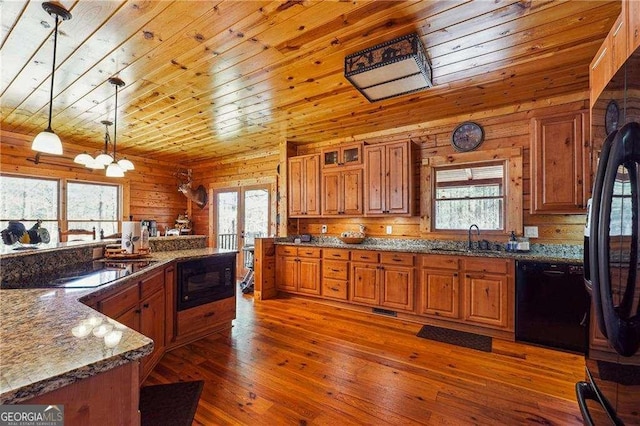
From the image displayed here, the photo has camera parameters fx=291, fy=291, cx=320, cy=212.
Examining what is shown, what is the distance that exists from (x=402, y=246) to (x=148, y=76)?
3544 millimetres

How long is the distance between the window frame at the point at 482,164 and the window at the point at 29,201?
5462mm

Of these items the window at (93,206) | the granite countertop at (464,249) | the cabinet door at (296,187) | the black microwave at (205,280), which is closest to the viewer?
the black microwave at (205,280)

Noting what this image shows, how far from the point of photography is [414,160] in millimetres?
4148

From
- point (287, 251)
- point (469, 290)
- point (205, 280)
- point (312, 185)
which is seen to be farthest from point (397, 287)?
point (205, 280)

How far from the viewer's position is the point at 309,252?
447 centimetres

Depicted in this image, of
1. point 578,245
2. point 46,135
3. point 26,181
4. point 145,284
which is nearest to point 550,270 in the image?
point 578,245

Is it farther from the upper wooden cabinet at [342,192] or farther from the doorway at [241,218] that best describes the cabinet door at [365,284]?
the doorway at [241,218]

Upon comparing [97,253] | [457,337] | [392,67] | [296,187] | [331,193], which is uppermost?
[392,67]

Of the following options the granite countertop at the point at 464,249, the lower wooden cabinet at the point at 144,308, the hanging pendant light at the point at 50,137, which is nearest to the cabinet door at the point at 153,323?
the lower wooden cabinet at the point at 144,308

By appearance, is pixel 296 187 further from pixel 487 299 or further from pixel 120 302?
pixel 120 302

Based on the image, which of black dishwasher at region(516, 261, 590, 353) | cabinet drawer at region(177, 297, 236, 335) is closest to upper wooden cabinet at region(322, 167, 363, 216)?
cabinet drawer at region(177, 297, 236, 335)

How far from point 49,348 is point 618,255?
1.74 m

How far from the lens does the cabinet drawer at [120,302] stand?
1683mm

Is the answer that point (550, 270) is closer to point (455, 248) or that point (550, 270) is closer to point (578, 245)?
point (578, 245)
